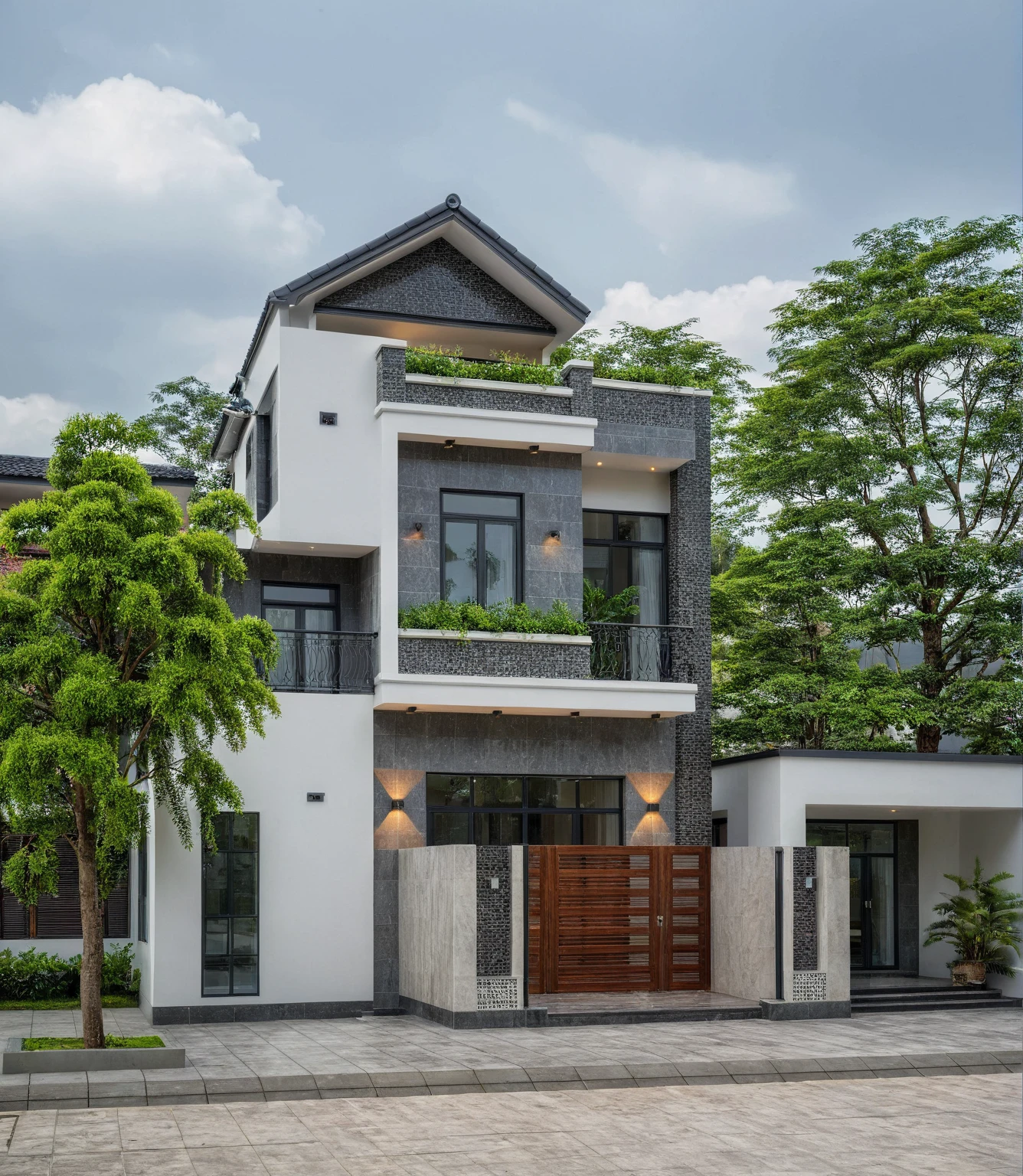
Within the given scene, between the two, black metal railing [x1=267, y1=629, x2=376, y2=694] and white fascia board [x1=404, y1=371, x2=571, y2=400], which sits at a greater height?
white fascia board [x1=404, y1=371, x2=571, y2=400]

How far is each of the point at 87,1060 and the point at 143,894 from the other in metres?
6.07

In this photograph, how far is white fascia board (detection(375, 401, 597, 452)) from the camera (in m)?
16.5

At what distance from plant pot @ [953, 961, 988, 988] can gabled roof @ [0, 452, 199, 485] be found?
13.6 m

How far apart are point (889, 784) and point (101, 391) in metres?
18.3

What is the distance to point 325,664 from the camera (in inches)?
658

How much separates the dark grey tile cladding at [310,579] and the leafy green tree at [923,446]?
8285 mm

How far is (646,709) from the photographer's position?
1695 cm

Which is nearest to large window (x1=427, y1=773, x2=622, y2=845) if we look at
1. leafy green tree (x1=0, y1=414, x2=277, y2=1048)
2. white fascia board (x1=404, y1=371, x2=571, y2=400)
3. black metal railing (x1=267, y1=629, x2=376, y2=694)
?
black metal railing (x1=267, y1=629, x2=376, y2=694)

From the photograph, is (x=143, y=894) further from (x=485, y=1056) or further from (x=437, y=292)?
(x=437, y=292)

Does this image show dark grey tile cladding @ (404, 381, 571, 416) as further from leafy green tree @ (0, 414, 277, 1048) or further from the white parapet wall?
the white parapet wall

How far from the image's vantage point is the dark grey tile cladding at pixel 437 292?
17.9 m

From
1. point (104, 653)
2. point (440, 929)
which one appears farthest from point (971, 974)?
point (104, 653)

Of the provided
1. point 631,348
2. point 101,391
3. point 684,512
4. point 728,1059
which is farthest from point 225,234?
point 728,1059

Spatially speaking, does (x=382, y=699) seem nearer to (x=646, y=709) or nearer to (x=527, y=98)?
(x=646, y=709)
